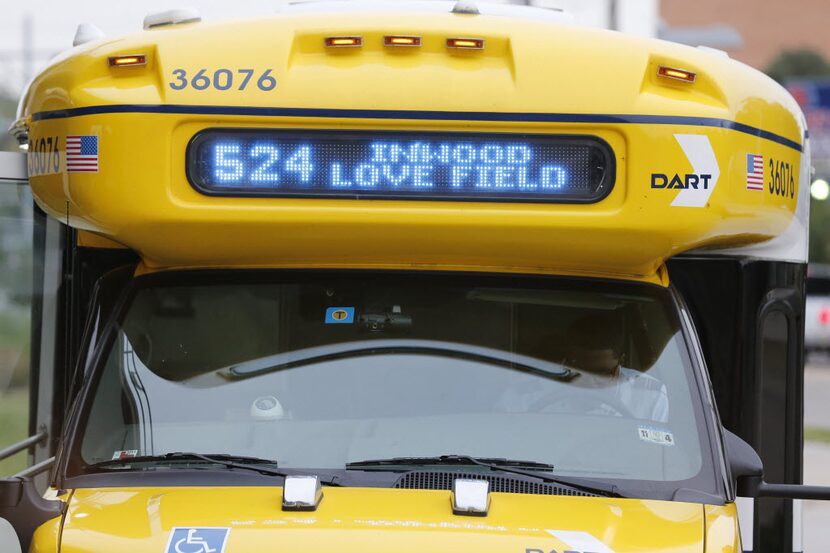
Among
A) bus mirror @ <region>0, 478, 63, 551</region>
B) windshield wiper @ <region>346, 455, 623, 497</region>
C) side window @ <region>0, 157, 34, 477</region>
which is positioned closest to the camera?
bus mirror @ <region>0, 478, 63, 551</region>

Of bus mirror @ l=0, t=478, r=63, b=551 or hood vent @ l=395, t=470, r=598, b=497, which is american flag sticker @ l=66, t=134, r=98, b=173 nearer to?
bus mirror @ l=0, t=478, r=63, b=551

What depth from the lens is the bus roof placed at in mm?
4180

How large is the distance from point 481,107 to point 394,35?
14.1 inches

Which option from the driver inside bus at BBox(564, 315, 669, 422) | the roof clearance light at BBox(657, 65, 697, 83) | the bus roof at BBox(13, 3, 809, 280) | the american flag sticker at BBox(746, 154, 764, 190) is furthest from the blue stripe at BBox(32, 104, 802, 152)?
the driver inside bus at BBox(564, 315, 669, 422)

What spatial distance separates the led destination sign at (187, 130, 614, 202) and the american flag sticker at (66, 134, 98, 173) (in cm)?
30

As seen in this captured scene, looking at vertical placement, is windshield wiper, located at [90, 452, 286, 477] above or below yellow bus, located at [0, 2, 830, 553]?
below

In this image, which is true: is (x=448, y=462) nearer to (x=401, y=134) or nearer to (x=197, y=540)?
(x=197, y=540)

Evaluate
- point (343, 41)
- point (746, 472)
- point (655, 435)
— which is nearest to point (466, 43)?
point (343, 41)

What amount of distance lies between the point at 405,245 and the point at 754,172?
116cm

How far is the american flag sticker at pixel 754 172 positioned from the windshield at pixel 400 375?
475 mm

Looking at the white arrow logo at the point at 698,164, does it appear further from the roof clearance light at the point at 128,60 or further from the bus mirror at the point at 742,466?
the roof clearance light at the point at 128,60

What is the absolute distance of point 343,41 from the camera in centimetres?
424

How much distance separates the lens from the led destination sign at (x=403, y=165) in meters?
4.22

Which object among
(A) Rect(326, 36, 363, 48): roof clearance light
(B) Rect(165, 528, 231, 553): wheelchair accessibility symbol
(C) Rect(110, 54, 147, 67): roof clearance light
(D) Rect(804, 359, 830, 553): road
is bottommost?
(D) Rect(804, 359, 830, 553): road
